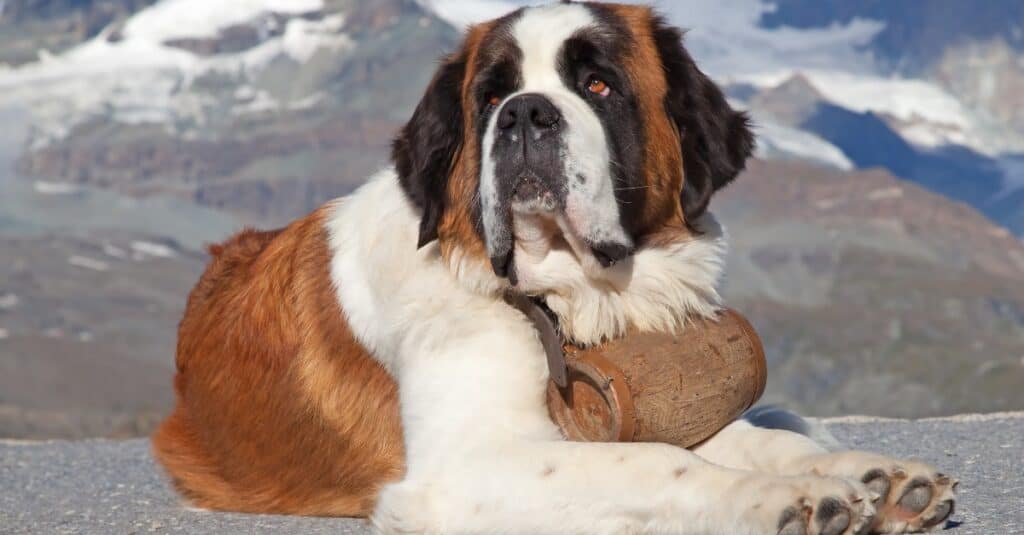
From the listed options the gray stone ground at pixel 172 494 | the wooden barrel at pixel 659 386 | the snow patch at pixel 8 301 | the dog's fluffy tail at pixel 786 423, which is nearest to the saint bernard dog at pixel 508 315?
the wooden barrel at pixel 659 386

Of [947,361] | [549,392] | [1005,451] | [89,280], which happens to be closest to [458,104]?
Answer: [549,392]

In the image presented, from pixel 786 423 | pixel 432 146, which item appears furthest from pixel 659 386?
pixel 432 146

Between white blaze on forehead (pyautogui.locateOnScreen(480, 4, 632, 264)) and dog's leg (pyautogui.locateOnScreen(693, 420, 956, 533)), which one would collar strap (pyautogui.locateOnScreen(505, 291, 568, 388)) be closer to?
white blaze on forehead (pyautogui.locateOnScreen(480, 4, 632, 264))

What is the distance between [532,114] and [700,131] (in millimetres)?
758

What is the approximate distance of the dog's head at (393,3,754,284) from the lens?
4.24m

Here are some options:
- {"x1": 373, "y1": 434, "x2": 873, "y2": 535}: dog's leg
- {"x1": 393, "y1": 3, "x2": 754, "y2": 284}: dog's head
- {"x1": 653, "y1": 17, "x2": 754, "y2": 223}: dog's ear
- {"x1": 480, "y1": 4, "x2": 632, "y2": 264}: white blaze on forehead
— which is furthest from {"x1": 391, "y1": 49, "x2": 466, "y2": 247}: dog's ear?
{"x1": 373, "y1": 434, "x2": 873, "y2": 535}: dog's leg

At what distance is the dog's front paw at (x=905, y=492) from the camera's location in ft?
12.8

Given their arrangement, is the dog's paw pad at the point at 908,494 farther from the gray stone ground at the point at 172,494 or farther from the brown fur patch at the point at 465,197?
the brown fur patch at the point at 465,197

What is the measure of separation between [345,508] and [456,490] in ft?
3.43

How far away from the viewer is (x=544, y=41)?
4488mm

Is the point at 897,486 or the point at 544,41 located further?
the point at 544,41

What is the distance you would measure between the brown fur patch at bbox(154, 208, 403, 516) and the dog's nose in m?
1.13

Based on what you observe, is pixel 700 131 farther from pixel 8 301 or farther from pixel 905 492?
pixel 8 301

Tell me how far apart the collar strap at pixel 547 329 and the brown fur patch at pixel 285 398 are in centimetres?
58
